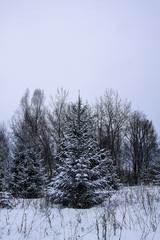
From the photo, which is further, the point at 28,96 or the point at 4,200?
the point at 28,96

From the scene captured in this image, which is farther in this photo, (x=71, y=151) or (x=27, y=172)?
(x=27, y=172)

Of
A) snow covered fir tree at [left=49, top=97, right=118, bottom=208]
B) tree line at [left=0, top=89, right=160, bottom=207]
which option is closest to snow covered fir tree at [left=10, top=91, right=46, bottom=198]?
tree line at [left=0, top=89, right=160, bottom=207]

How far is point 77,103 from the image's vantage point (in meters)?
Answer: 7.90

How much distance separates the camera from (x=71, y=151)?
6613mm

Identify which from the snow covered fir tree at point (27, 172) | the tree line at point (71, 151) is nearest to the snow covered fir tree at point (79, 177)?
the tree line at point (71, 151)

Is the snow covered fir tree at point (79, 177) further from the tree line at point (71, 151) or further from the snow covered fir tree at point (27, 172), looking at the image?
the snow covered fir tree at point (27, 172)

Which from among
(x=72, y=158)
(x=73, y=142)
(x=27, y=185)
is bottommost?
(x=27, y=185)

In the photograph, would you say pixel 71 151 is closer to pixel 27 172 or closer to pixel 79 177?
pixel 79 177

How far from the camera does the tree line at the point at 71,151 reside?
6168 mm

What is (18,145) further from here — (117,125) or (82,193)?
(117,125)

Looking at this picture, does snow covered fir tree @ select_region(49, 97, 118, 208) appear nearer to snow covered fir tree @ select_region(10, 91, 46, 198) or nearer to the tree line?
the tree line

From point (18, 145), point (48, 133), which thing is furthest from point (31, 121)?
point (18, 145)

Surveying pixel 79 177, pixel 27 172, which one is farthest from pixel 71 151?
pixel 27 172

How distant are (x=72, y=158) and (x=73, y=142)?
71cm
